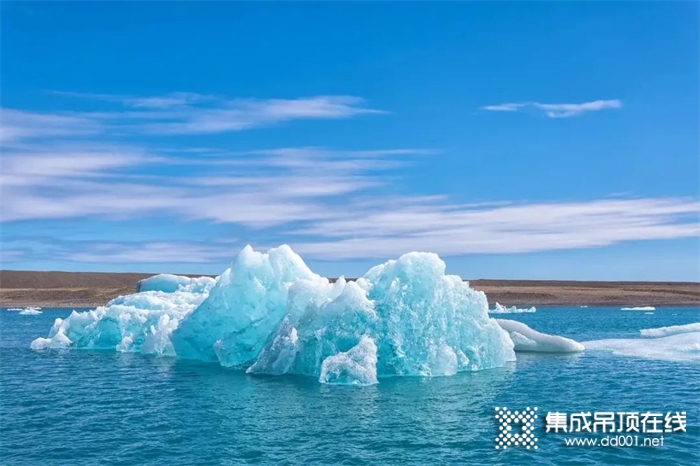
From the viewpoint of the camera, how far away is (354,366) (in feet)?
86.2

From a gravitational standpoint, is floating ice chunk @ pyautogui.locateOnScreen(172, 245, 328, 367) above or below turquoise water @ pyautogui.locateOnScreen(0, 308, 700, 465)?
→ above

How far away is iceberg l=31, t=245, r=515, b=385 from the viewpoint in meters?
28.0

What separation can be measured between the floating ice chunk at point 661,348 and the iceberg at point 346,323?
7.79m

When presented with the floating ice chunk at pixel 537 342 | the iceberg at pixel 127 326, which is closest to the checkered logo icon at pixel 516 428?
the floating ice chunk at pixel 537 342

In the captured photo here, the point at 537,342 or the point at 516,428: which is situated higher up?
the point at 537,342

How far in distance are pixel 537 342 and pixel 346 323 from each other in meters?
14.6

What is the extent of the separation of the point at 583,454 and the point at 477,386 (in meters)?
9.16

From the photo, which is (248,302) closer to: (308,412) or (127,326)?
(127,326)

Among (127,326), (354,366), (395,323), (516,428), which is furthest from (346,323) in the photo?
(127,326)

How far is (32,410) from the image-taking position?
75.2 feet

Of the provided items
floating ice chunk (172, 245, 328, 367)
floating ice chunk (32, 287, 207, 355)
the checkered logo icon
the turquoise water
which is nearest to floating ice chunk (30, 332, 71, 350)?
floating ice chunk (32, 287, 207, 355)

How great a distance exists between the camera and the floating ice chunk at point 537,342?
3728 cm

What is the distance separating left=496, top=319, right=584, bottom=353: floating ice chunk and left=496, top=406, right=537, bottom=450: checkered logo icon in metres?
16.4

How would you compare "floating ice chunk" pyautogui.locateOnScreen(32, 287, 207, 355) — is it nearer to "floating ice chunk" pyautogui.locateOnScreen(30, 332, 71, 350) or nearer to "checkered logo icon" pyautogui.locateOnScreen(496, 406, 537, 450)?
"floating ice chunk" pyautogui.locateOnScreen(30, 332, 71, 350)
